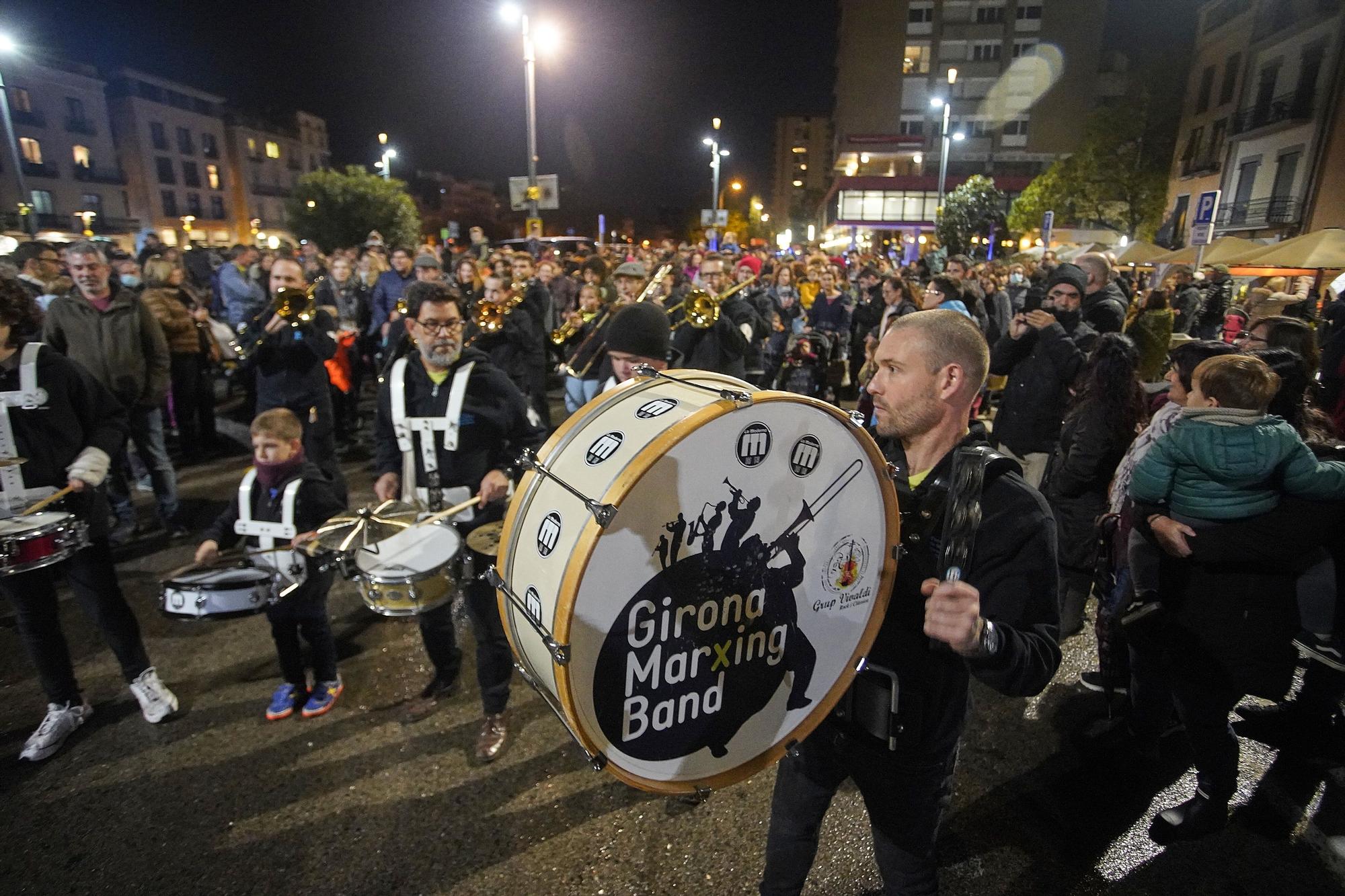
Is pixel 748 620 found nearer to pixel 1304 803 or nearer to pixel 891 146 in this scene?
pixel 1304 803

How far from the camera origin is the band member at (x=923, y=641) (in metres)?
1.72

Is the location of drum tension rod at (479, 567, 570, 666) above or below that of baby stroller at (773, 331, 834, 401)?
above

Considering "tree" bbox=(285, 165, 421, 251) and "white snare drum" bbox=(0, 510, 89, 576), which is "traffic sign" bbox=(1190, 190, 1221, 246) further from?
"tree" bbox=(285, 165, 421, 251)

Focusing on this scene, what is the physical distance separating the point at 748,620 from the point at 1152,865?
229 cm

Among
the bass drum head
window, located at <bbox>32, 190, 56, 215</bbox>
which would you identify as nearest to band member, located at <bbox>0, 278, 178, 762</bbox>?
the bass drum head

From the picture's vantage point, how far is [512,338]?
23.1 feet

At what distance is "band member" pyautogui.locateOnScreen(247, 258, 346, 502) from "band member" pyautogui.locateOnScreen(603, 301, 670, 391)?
3336mm

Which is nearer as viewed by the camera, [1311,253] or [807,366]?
[807,366]

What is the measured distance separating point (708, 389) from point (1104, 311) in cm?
550

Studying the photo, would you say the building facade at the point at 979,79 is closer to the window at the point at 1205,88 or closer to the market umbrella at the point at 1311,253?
the window at the point at 1205,88

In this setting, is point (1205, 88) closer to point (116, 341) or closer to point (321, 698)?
point (116, 341)

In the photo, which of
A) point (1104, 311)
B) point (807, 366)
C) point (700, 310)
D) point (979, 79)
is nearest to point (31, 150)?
point (807, 366)

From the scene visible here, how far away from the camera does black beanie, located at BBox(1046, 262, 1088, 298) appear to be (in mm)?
5332

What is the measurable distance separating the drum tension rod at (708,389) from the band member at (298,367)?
441 cm
